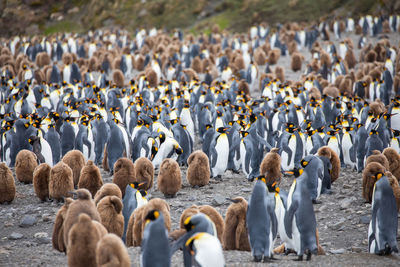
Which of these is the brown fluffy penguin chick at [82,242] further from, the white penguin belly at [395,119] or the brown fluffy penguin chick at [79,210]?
the white penguin belly at [395,119]

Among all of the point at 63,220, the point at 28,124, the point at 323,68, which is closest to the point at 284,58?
the point at 323,68

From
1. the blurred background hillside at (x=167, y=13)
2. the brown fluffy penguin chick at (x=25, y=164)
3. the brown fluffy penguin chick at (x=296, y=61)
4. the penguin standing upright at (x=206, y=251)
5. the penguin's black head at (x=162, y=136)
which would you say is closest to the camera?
the penguin standing upright at (x=206, y=251)

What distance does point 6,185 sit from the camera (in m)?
7.93

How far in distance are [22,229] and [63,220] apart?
2081 mm

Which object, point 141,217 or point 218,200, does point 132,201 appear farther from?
point 218,200

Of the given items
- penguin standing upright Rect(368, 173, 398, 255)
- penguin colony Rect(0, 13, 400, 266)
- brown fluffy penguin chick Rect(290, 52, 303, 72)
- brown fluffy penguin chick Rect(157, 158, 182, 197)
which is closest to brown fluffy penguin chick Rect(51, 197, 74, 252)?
penguin colony Rect(0, 13, 400, 266)

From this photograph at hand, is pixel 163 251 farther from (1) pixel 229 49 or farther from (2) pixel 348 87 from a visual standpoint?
(1) pixel 229 49

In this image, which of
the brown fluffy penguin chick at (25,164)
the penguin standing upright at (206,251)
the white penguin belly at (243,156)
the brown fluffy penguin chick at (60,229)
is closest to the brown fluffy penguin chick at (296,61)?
the white penguin belly at (243,156)

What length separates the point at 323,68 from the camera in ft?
63.3

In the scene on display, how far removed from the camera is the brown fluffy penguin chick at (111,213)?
19.0 ft

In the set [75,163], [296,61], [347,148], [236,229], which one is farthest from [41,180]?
[296,61]

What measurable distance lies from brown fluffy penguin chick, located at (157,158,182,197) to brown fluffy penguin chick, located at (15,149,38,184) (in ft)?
8.83

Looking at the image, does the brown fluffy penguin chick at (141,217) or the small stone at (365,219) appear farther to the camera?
the small stone at (365,219)

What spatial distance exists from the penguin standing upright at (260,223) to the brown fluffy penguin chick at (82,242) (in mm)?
1780
